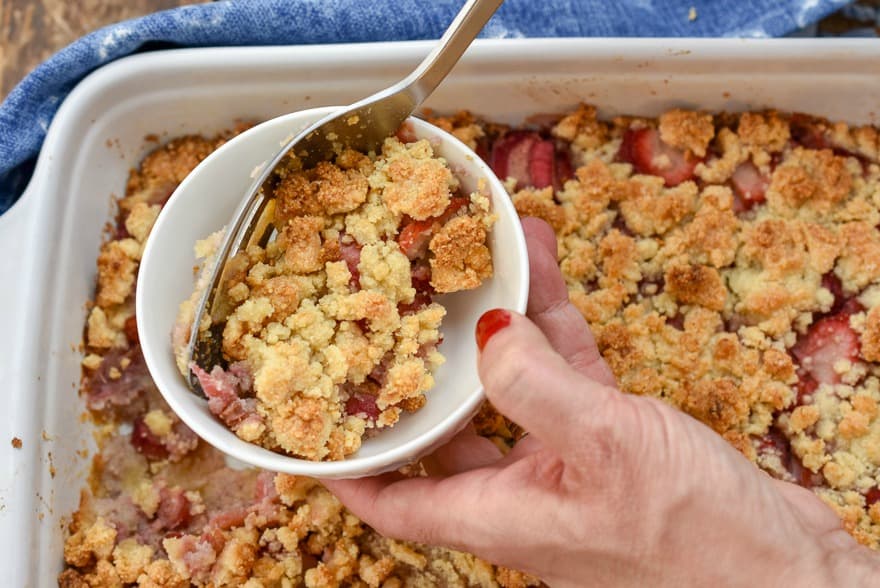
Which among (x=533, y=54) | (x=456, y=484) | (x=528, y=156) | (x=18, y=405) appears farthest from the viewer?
(x=528, y=156)

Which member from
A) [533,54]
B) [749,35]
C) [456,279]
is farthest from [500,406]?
[749,35]

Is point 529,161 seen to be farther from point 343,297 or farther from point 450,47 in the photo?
point 343,297

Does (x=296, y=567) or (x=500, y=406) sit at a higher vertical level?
(x=500, y=406)

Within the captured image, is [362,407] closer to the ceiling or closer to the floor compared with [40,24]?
closer to the floor

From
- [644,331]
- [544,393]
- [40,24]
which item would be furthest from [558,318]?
[40,24]

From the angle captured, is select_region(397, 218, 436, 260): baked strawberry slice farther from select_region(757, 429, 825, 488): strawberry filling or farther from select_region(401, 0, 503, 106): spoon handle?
select_region(757, 429, 825, 488): strawberry filling

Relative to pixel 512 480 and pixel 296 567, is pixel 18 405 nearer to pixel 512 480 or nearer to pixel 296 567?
pixel 296 567

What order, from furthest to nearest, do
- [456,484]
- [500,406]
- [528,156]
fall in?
[528,156]
[456,484]
[500,406]

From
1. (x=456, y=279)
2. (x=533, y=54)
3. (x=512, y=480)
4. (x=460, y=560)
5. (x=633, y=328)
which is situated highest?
(x=533, y=54)
